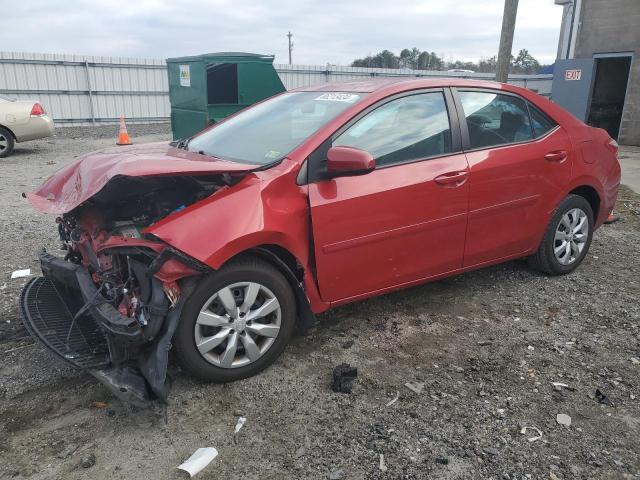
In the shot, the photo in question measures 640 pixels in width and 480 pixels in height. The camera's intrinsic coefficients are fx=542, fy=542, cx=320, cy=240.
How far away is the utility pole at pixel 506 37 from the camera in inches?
324

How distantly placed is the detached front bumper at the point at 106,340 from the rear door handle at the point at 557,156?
298cm

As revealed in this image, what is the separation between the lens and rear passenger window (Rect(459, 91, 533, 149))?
3939 millimetres

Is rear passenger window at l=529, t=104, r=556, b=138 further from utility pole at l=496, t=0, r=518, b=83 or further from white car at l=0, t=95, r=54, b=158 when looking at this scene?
white car at l=0, t=95, r=54, b=158

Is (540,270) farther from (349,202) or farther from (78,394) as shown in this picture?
(78,394)

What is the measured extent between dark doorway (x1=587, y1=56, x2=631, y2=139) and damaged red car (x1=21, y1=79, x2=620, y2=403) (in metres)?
12.0

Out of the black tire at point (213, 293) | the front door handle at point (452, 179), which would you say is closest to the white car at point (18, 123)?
the black tire at point (213, 293)

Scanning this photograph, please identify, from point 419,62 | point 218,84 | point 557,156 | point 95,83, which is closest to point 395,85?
point 557,156

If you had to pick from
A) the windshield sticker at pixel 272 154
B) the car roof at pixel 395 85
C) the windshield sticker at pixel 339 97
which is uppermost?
the car roof at pixel 395 85

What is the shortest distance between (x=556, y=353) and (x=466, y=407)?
3.13ft

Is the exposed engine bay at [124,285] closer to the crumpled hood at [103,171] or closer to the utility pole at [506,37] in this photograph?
the crumpled hood at [103,171]

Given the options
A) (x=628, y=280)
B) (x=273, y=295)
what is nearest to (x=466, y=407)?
(x=273, y=295)

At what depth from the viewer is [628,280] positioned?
4.73 metres

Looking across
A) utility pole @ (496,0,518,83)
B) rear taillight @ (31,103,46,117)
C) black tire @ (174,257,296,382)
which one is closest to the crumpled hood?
black tire @ (174,257,296,382)

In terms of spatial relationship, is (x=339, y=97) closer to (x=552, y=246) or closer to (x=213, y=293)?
(x=213, y=293)
